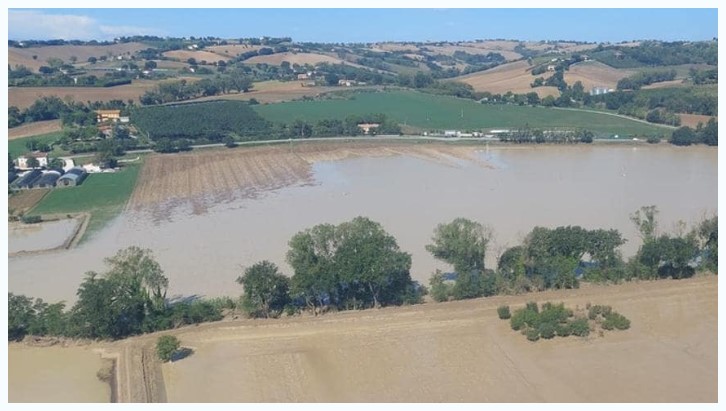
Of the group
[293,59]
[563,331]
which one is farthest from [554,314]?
[293,59]

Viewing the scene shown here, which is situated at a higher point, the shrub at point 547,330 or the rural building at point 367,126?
the rural building at point 367,126

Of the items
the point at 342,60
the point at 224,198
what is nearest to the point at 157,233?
the point at 224,198

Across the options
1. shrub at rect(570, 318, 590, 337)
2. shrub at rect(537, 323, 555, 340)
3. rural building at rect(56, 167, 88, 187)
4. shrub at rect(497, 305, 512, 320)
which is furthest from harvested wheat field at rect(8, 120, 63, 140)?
shrub at rect(570, 318, 590, 337)

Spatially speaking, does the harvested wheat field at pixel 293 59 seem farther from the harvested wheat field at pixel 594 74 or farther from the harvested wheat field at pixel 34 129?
the harvested wheat field at pixel 34 129

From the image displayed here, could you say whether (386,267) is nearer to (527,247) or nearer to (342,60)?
(527,247)

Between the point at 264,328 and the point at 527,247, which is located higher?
the point at 527,247

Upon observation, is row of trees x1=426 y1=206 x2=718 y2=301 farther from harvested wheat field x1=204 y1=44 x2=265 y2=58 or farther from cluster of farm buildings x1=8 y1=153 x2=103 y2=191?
harvested wheat field x1=204 y1=44 x2=265 y2=58

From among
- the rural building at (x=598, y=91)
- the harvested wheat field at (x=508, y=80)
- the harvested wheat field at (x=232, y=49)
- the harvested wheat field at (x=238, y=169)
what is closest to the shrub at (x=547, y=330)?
the harvested wheat field at (x=238, y=169)
